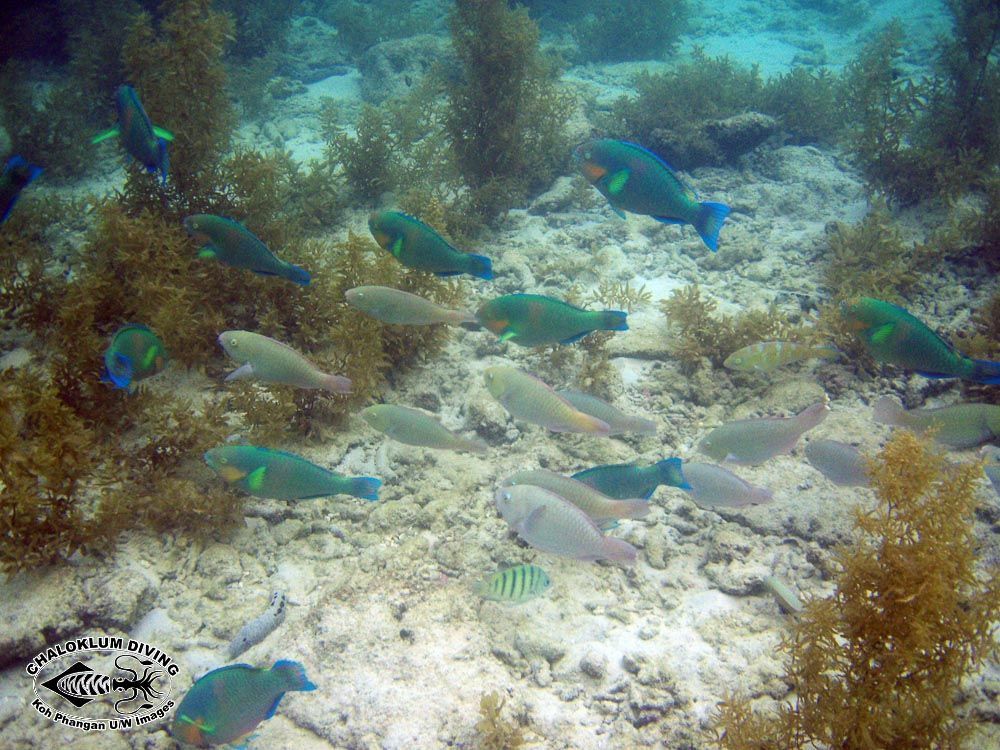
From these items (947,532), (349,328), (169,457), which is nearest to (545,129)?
(349,328)

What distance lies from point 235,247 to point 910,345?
504 cm

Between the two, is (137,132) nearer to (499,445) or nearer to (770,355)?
(499,445)

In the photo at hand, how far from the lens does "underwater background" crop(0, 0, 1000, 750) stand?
9.09ft


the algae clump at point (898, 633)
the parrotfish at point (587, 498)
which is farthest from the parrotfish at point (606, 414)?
the algae clump at point (898, 633)

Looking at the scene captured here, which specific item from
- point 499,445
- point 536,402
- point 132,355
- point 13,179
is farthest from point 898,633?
point 13,179

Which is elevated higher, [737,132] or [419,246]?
[419,246]

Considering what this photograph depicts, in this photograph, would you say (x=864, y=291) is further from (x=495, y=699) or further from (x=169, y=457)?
(x=169, y=457)

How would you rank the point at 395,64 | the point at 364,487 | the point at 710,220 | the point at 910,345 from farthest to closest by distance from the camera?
the point at 395,64 < the point at 910,345 < the point at 710,220 < the point at 364,487

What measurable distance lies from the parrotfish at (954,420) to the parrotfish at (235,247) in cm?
435

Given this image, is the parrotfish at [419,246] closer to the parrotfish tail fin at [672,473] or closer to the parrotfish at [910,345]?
the parrotfish tail fin at [672,473]

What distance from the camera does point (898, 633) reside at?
2.55m

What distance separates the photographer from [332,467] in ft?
14.7

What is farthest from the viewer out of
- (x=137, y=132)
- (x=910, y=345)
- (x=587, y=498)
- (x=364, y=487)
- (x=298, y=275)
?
(x=137, y=132)

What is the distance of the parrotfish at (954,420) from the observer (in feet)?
12.2
